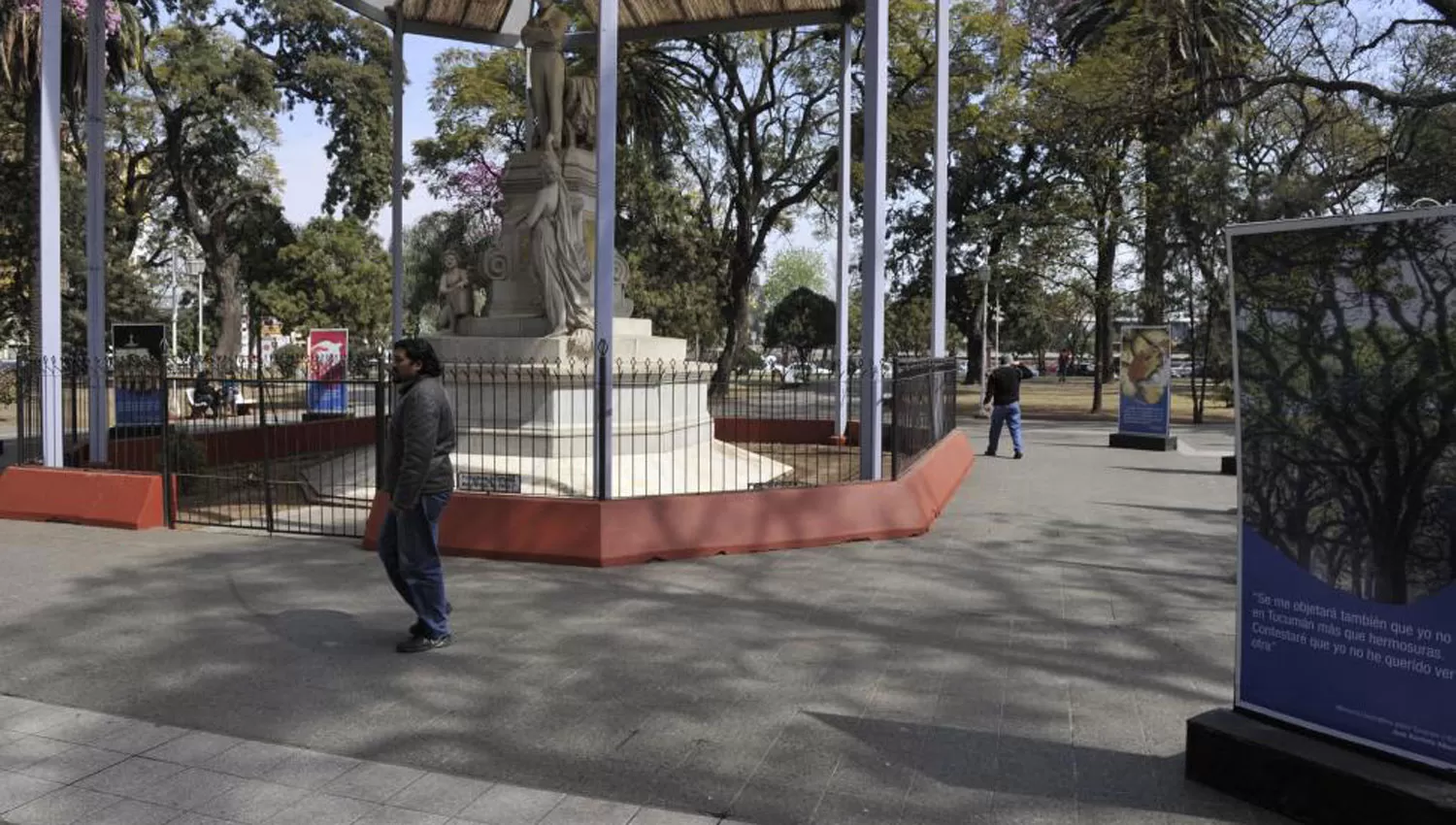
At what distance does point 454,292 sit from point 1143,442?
11.9 m

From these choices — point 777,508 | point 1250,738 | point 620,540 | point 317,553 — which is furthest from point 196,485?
point 1250,738

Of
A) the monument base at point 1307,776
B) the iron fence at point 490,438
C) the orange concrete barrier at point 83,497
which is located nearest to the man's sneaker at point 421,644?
the iron fence at point 490,438

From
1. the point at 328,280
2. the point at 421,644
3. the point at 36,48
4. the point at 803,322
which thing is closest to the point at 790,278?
the point at 803,322

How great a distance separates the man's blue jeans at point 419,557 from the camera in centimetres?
539

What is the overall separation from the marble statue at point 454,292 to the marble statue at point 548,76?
1786 millimetres

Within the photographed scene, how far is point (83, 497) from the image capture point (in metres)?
9.47

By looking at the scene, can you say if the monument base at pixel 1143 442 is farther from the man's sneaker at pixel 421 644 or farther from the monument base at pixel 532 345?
the man's sneaker at pixel 421 644

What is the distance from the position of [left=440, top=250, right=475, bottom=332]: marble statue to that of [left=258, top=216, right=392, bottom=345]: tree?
1151 inches

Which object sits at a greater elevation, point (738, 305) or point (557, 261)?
point (738, 305)

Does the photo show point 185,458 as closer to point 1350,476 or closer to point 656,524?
point 656,524

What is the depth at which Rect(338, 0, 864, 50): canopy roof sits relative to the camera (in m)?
14.1

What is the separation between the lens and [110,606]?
6.56 metres

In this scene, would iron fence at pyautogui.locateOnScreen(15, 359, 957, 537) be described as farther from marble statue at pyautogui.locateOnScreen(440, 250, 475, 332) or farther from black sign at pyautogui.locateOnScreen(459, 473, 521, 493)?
marble statue at pyautogui.locateOnScreen(440, 250, 475, 332)

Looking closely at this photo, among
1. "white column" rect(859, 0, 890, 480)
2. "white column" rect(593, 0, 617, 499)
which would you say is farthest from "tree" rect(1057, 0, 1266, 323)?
"white column" rect(593, 0, 617, 499)
